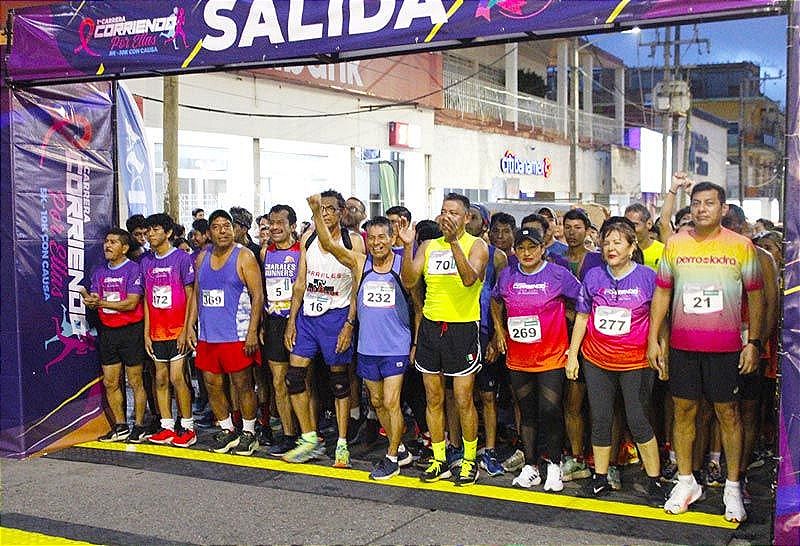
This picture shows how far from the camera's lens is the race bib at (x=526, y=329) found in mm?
6301

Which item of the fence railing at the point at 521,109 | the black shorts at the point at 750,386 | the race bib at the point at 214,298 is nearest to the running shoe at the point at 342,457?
the race bib at the point at 214,298

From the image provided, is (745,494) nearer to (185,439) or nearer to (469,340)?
(469,340)

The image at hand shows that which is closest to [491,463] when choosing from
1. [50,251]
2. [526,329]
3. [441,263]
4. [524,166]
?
[526,329]

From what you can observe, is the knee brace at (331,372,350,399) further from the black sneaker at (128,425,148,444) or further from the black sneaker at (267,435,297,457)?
the black sneaker at (128,425,148,444)

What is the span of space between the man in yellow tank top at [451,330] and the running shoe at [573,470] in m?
0.67

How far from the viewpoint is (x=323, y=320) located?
7094 millimetres

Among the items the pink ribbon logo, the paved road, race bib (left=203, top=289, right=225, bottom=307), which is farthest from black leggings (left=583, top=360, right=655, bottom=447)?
the pink ribbon logo

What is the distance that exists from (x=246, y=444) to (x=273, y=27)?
3435mm

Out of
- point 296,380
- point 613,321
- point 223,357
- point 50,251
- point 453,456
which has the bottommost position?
point 453,456

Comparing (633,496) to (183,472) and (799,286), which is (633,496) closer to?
(799,286)

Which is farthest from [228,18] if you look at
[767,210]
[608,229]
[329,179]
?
[767,210]

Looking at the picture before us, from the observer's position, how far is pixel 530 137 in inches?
1277

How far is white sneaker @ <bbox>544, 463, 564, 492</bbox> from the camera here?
6238 mm

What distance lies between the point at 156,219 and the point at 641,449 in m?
4.51
